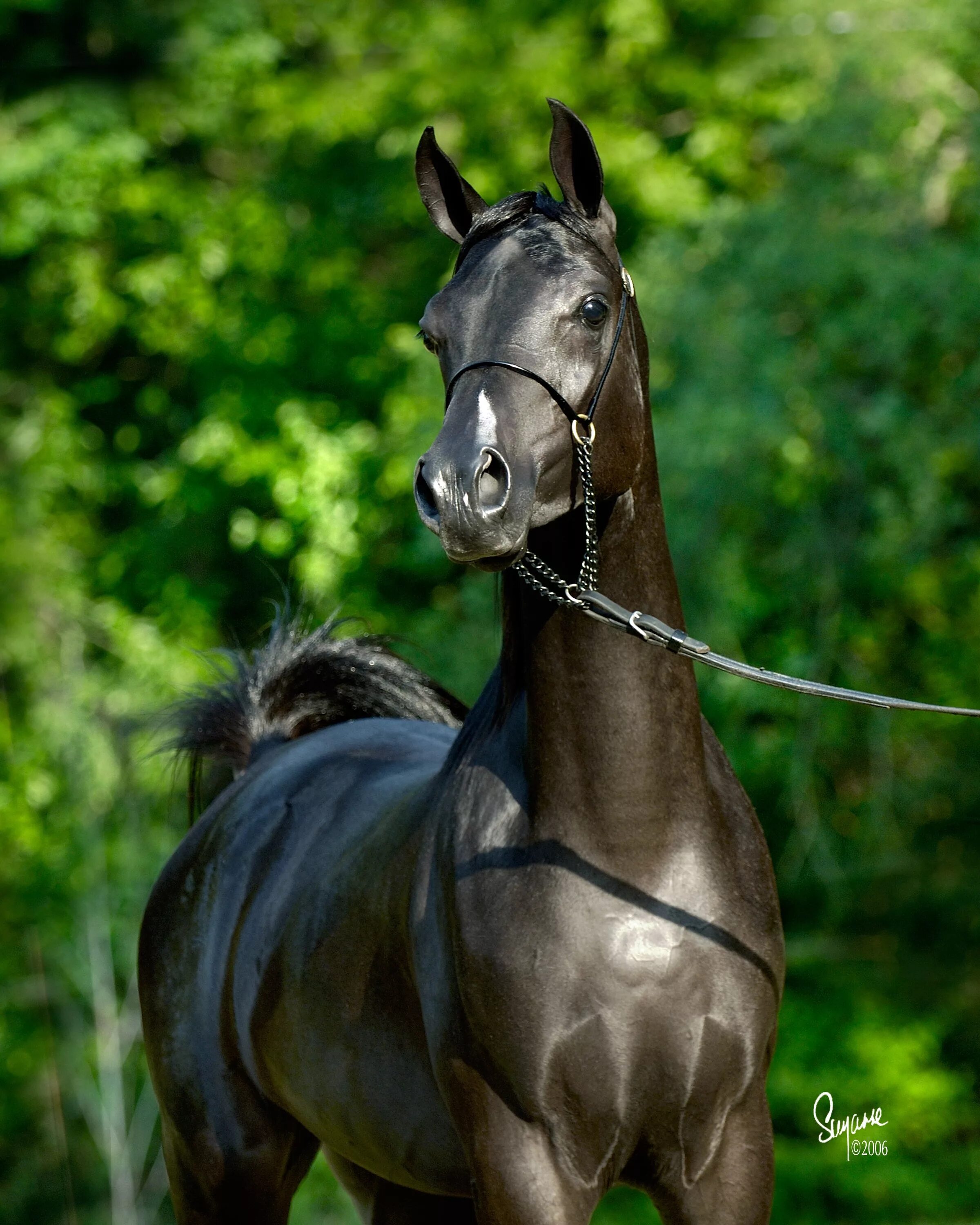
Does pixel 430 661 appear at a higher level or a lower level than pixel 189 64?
lower

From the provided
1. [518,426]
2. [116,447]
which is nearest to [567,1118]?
[518,426]

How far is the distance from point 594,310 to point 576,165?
0.26 m

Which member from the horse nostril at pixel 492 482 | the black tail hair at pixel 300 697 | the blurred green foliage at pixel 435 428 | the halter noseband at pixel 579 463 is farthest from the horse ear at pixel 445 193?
the blurred green foliage at pixel 435 428

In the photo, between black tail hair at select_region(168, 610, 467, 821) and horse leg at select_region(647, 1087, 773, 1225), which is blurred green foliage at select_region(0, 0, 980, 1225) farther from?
horse leg at select_region(647, 1087, 773, 1225)

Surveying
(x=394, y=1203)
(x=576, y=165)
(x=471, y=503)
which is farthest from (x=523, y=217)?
(x=394, y=1203)

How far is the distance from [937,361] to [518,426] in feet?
23.8

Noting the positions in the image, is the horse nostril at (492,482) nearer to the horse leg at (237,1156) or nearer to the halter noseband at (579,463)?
the halter noseband at (579,463)

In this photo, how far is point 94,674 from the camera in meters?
13.1

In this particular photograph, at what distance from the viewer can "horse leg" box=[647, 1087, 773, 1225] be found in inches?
101

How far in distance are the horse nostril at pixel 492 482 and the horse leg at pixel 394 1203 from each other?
190 cm

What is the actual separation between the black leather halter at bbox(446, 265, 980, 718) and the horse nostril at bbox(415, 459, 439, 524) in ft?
0.67

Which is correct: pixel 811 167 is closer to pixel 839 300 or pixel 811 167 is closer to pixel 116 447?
pixel 839 300
